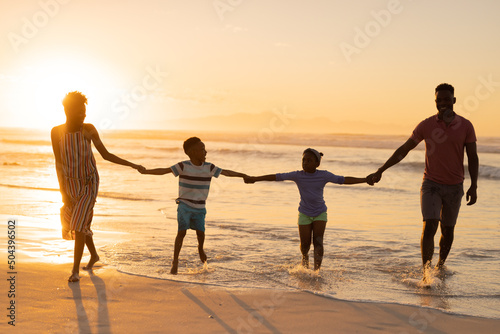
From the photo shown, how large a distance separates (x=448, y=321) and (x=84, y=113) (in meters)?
4.02

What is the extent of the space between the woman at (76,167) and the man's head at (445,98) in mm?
3733

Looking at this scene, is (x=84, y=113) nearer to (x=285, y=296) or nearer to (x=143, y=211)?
(x=285, y=296)

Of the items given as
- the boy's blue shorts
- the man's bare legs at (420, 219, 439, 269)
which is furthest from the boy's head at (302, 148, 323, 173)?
the man's bare legs at (420, 219, 439, 269)

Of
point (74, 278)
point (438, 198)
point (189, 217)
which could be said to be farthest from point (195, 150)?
point (438, 198)

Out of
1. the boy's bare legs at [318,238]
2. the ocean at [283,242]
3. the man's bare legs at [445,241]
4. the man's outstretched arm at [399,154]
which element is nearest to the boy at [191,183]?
the ocean at [283,242]

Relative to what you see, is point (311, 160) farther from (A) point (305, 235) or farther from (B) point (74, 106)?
(B) point (74, 106)

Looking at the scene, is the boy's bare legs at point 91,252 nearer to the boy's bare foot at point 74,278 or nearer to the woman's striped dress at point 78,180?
the woman's striped dress at point 78,180

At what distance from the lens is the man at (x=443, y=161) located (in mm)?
5844

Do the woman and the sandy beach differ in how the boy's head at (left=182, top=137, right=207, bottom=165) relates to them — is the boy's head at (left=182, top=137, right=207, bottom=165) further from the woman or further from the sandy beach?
the sandy beach

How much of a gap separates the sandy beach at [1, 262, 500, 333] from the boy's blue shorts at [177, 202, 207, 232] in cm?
82

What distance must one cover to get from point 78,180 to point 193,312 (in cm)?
194

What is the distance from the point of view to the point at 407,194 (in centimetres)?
1436

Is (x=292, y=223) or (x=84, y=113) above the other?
(x=84, y=113)

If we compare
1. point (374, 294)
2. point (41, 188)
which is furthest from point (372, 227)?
point (41, 188)
